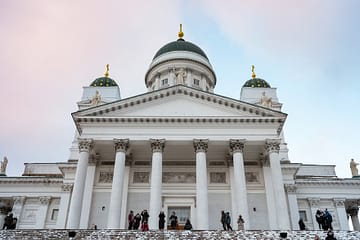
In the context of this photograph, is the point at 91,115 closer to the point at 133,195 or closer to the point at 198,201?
the point at 133,195

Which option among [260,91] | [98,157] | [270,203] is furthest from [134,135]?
[260,91]

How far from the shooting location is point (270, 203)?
22641 mm

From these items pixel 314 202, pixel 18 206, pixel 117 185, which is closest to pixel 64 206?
pixel 18 206

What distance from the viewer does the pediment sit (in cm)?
2273

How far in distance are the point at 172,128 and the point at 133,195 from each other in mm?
4826

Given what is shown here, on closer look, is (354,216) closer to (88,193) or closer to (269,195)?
(269,195)

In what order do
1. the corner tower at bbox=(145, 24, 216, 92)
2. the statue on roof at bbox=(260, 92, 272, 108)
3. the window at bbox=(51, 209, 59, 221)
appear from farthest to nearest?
the corner tower at bbox=(145, 24, 216, 92)
the statue on roof at bbox=(260, 92, 272, 108)
the window at bbox=(51, 209, 59, 221)

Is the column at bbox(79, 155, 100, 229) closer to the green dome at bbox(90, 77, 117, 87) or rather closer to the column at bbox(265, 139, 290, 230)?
the column at bbox(265, 139, 290, 230)

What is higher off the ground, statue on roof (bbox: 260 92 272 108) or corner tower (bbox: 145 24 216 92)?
corner tower (bbox: 145 24 216 92)

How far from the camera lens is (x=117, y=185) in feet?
67.9

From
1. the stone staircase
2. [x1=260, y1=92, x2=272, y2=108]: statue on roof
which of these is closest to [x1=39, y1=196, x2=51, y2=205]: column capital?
the stone staircase

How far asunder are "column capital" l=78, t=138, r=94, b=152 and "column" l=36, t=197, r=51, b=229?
885 cm

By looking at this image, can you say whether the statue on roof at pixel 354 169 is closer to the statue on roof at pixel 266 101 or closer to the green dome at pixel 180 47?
the statue on roof at pixel 266 101

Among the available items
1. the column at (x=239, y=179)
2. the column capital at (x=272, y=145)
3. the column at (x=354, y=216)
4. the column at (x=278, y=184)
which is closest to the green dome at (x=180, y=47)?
the column at (x=239, y=179)
